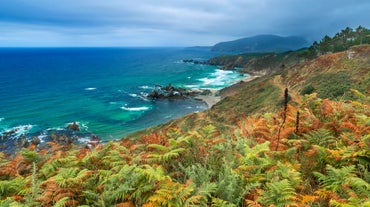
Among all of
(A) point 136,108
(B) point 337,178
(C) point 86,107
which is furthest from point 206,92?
(B) point 337,178

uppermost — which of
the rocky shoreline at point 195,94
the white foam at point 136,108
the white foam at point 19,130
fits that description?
the rocky shoreline at point 195,94

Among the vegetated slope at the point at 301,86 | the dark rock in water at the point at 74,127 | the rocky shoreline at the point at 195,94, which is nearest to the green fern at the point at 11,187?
the vegetated slope at the point at 301,86

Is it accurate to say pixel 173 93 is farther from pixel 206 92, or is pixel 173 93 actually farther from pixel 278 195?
pixel 278 195

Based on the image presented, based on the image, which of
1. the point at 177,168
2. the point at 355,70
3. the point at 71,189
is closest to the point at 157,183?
the point at 177,168

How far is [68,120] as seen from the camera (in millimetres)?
46938

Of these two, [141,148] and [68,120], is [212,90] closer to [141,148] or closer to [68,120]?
[68,120]

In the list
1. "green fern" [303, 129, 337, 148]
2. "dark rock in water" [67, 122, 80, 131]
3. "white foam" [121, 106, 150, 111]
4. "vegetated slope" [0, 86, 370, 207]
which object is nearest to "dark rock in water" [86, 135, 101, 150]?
"vegetated slope" [0, 86, 370, 207]

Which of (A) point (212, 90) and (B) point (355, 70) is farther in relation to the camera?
(A) point (212, 90)

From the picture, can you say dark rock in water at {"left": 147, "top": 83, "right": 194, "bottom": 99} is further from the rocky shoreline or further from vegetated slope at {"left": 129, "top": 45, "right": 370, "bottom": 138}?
vegetated slope at {"left": 129, "top": 45, "right": 370, "bottom": 138}

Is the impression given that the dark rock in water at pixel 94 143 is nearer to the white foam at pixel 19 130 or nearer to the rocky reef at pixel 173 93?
the white foam at pixel 19 130

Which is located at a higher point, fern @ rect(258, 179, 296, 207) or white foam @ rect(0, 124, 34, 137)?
fern @ rect(258, 179, 296, 207)

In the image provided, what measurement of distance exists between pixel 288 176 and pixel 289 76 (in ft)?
178

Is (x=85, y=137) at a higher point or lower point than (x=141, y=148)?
lower

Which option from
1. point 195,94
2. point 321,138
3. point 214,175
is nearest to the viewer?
point 214,175
